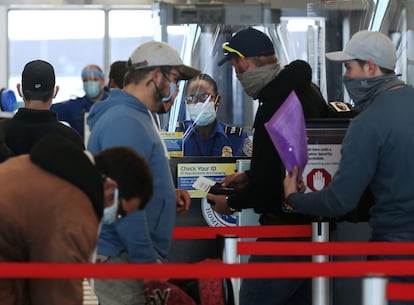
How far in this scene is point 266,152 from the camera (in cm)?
482

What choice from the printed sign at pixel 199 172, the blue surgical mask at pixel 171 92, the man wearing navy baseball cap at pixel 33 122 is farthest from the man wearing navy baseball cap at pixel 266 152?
the printed sign at pixel 199 172

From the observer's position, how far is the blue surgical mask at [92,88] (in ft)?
33.3

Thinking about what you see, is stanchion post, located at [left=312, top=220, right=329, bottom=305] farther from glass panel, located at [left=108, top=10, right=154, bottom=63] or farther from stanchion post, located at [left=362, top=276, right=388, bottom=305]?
glass panel, located at [left=108, top=10, right=154, bottom=63]

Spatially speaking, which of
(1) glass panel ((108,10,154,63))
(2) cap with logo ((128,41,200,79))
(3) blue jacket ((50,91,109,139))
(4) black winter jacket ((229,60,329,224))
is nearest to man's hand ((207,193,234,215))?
(4) black winter jacket ((229,60,329,224))

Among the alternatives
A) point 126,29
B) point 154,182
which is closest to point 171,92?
point 154,182

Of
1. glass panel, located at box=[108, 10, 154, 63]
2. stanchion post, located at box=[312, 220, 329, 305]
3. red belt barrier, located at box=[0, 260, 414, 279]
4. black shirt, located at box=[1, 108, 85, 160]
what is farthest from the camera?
glass panel, located at box=[108, 10, 154, 63]

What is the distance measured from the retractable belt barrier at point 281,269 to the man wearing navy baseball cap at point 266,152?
269 mm

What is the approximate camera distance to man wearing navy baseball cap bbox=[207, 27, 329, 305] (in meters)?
4.82

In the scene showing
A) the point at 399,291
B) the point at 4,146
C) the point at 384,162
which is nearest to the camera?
the point at 399,291

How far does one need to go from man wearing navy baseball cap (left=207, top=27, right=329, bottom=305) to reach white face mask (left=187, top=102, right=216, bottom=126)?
1.48 m

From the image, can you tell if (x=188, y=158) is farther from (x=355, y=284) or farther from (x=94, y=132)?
(x=94, y=132)

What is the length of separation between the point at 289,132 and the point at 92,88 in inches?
235

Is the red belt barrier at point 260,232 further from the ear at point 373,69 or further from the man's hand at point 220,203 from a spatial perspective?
the ear at point 373,69

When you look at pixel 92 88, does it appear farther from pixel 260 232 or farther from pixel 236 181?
pixel 260 232
